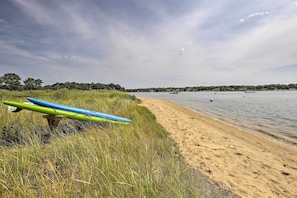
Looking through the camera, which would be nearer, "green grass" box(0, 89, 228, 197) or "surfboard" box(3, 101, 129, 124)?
"green grass" box(0, 89, 228, 197)

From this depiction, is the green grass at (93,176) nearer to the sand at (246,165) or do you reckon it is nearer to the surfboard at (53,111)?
the sand at (246,165)

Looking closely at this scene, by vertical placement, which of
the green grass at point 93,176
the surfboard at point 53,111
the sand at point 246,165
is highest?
the surfboard at point 53,111

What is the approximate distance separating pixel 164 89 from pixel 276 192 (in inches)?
5882

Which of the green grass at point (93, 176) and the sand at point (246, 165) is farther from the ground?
the green grass at point (93, 176)

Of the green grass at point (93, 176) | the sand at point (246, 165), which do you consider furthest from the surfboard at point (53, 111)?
the sand at point (246, 165)

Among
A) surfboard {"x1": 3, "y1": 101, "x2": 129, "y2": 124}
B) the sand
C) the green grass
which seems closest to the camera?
the green grass

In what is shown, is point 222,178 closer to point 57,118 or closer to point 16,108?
point 57,118

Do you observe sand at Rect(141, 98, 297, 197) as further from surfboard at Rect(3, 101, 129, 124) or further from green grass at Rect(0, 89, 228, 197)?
surfboard at Rect(3, 101, 129, 124)

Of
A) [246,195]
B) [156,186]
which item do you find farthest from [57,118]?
[246,195]

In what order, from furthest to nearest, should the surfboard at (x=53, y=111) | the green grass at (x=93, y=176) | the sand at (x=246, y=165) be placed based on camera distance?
1. the surfboard at (x=53, y=111)
2. the sand at (x=246, y=165)
3. the green grass at (x=93, y=176)

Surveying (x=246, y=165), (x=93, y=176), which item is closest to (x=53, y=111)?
(x=93, y=176)

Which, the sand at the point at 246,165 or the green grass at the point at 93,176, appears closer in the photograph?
the green grass at the point at 93,176

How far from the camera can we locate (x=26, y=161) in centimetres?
246

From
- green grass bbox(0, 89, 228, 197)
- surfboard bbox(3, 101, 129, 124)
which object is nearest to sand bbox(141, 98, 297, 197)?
green grass bbox(0, 89, 228, 197)
